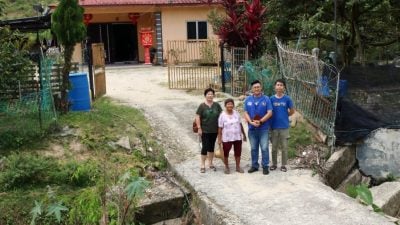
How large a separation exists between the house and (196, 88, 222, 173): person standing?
15366 millimetres

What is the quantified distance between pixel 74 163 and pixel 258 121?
11.0 feet

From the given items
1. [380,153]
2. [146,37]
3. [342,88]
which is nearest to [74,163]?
[342,88]

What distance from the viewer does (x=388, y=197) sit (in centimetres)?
881

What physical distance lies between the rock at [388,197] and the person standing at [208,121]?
9.07ft

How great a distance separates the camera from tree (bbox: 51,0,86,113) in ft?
38.1

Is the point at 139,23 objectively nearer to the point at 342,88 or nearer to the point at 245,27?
the point at 245,27

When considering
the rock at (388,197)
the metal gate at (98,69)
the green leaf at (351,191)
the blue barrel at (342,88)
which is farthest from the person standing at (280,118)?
the metal gate at (98,69)

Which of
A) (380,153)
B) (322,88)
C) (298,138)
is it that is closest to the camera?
(380,153)

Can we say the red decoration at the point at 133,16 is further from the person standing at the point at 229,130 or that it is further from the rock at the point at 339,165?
the person standing at the point at 229,130

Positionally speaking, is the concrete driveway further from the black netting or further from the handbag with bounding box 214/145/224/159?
the black netting

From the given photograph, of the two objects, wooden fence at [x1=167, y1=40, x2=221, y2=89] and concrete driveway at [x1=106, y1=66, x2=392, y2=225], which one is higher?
wooden fence at [x1=167, y1=40, x2=221, y2=89]

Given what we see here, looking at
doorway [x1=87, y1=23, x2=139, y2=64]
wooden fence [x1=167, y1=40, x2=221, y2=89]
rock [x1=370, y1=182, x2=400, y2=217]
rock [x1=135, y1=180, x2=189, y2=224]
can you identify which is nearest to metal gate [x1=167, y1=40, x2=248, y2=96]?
wooden fence [x1=167, y1=40, x2=221, y2=89]

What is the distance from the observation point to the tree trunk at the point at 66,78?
461 inches

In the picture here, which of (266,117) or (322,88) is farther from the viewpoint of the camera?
(322,88)
